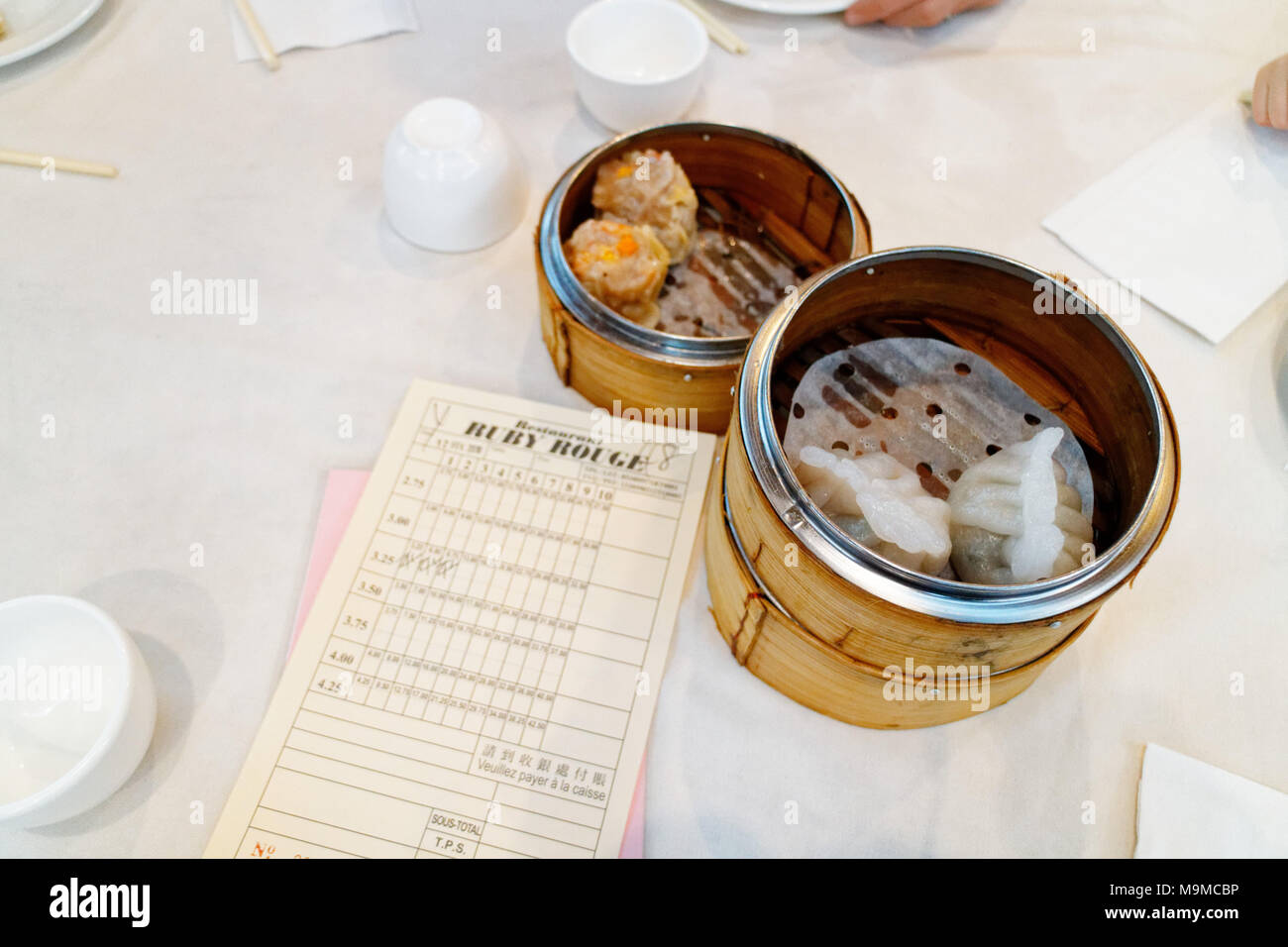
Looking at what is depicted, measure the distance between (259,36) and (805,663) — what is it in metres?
1.35

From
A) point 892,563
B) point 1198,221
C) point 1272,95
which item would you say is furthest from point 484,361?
point 1272,95

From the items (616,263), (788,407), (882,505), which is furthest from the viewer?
(616,263)

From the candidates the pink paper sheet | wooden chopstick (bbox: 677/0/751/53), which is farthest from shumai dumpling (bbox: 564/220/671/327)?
wooden chopstick (bbox: 677/0/751/53)

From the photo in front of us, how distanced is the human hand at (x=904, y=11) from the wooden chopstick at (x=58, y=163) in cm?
122

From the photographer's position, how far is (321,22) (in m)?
1.46

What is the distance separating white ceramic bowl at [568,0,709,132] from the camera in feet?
4.11

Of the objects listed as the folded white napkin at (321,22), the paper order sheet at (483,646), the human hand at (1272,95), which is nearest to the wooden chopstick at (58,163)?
the folded white napkin at (321,22)

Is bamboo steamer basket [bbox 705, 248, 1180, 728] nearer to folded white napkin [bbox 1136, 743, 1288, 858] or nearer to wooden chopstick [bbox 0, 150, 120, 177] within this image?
folded white napkin [bbox 1136, 743, 1288, 858]

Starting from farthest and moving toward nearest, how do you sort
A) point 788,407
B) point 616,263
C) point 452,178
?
point 452,178 < point 616,263 < point 788,407

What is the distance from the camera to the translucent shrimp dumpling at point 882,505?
767 mm

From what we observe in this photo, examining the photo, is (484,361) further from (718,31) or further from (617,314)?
(718,31)

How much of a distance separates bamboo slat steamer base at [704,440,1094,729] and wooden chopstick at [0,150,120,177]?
3.52ft

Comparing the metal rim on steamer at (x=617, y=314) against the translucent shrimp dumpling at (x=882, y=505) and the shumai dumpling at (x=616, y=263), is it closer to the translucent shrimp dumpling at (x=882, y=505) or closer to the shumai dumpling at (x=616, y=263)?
the shumai dumpling at (x=616, y=263)

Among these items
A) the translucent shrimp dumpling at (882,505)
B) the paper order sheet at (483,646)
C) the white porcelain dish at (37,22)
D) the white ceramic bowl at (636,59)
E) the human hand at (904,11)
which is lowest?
the paper order sheet at (483,646)
